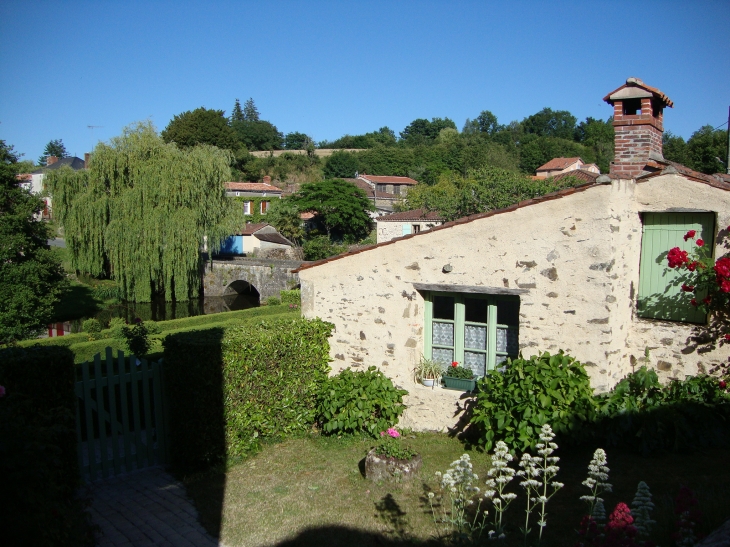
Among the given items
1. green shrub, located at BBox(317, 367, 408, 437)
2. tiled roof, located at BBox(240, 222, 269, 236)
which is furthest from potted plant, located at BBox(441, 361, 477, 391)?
tiled roof, located at BBox(240, 222, 269, 236)

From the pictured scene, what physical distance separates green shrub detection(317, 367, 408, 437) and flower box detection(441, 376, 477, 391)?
0.60 metres

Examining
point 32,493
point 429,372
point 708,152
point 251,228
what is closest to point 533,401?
point 429,372

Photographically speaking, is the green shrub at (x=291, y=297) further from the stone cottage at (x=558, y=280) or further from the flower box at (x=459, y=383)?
the flower box at (x=459, y=383)

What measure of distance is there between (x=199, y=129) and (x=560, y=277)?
2355 inches

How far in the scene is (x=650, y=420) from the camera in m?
6.14

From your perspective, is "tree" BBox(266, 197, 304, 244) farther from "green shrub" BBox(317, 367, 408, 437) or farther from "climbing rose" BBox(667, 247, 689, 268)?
"climbing rose" BBox(667, 247, 689, 268)

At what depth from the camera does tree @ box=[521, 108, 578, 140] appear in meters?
94.8

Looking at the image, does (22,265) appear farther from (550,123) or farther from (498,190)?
(550,123)

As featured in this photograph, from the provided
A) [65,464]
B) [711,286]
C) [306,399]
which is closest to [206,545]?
[65,464]

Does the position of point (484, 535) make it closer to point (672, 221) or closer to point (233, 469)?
point (233, 469)

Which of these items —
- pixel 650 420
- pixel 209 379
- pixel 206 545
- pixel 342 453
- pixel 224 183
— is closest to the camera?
pixel 206 545

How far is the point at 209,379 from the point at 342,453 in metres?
1.96

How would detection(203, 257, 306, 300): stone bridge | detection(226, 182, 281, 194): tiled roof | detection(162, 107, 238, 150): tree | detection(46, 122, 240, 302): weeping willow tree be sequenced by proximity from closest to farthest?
detection(46, 122, 240, 302): weeping willow tree → detection(203, 257, 306, 300): stone bridge → detection(226, 182, 281, 194): tiled roof → detection(162, 107, 238, 150): tree

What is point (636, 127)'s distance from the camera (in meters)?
7.40
